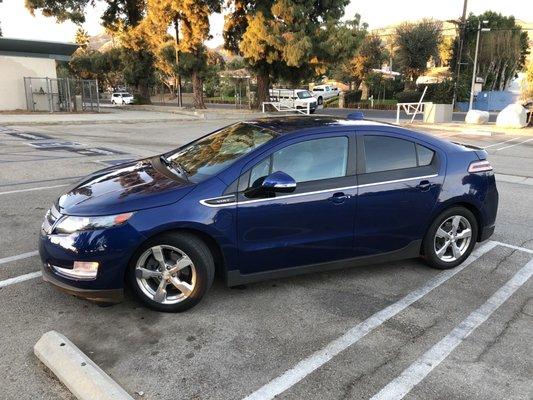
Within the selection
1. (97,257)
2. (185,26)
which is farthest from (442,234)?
(185,26)

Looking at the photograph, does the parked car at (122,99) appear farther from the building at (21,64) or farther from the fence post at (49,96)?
the fence post at (49,96)

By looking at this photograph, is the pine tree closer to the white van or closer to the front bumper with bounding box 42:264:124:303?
the white van

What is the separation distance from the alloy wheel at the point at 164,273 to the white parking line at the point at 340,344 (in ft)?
3.55

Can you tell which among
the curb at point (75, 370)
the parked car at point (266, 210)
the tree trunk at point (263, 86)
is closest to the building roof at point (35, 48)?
the tree trunk at point (263, 86)

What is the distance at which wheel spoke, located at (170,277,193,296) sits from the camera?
12.2 ft

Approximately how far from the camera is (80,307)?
385cm

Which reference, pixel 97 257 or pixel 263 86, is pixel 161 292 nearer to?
pixel 97 257

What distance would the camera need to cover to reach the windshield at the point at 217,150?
4027mm

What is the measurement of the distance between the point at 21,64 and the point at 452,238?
29.1m

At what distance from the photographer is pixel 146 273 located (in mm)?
3676

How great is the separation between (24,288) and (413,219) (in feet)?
11.5

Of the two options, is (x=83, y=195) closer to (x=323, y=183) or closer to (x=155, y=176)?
(x=155, y=176)

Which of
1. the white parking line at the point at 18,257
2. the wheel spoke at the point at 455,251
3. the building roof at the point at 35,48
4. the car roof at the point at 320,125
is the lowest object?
the white parking line at the point at 18,257

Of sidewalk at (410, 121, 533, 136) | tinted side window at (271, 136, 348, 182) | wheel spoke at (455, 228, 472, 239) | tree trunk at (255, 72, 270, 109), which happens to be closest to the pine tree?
tree trunk at (255, 72, 270, 109)
